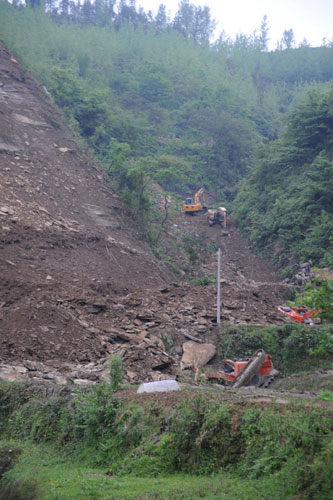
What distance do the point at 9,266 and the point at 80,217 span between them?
592 centimetres

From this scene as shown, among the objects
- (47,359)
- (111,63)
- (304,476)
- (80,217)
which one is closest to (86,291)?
(47,359)

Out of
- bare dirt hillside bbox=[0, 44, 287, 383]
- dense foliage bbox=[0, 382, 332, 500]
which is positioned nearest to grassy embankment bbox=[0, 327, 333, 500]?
dense foliage bbox=[0, 382, 332, 500]

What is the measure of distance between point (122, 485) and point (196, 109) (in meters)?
37.8

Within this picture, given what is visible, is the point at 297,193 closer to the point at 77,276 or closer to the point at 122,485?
the point at 77,276

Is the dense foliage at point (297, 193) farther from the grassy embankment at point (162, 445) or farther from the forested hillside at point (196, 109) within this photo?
the grassy embankment at point (162, 445)

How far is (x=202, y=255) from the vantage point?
73.3ft

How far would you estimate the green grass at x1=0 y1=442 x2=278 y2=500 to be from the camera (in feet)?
14.6

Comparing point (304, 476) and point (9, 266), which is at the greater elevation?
point (304, 476)

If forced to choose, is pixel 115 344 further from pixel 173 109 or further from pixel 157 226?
pixel 173 109

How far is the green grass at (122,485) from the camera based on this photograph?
445 centimetres

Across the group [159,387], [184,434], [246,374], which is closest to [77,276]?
[246,374]

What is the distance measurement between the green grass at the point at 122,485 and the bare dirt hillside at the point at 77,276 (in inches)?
98.0

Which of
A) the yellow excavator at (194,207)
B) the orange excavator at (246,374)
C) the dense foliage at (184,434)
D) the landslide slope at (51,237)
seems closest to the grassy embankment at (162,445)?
the dense foliage at (184,434)

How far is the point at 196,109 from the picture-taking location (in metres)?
39.1
